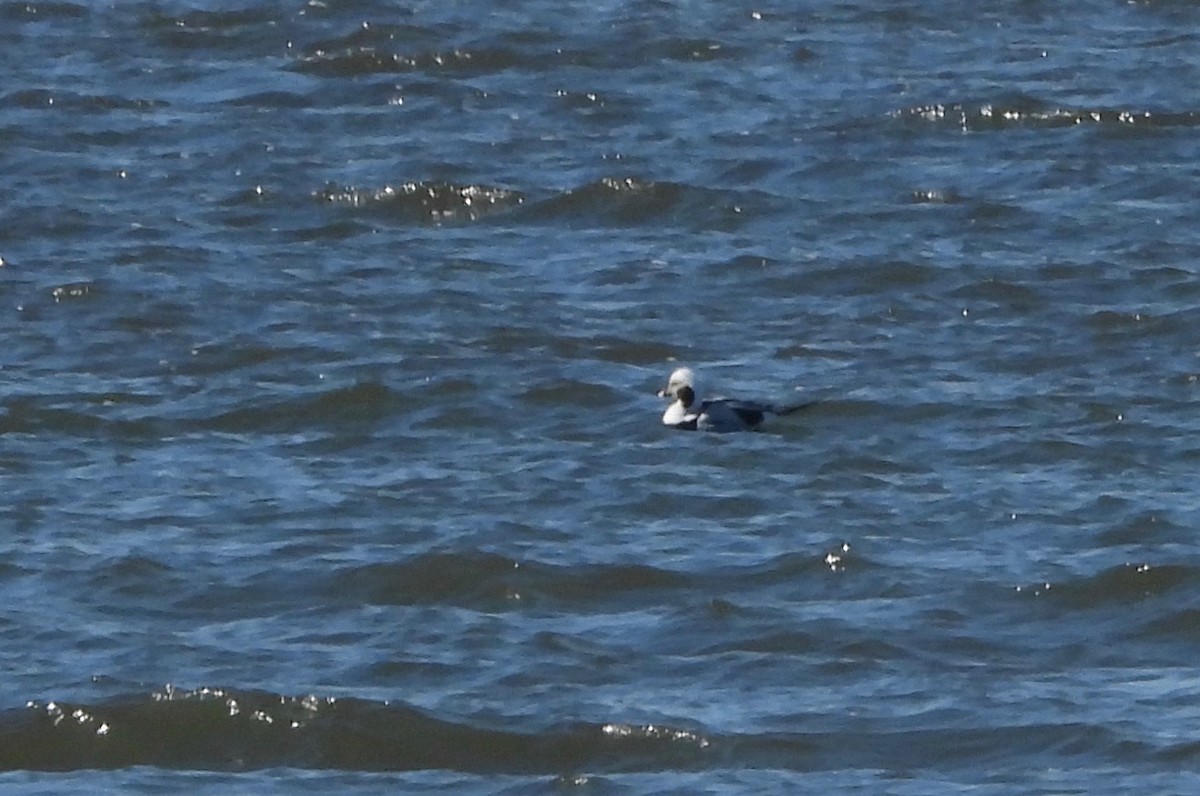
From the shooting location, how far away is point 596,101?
1956 centimetres

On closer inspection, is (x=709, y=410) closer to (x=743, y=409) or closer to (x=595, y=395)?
(x=743, y=409)

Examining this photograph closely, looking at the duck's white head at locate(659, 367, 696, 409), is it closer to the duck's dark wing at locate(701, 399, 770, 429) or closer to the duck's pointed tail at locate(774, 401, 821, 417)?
the duck's dark wing at locate(701, 399, 770, 429)

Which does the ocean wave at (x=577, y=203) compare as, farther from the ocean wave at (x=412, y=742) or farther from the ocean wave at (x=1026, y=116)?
the ocean wave at (x=412, y=742)

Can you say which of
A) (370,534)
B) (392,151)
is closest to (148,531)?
(370,534)

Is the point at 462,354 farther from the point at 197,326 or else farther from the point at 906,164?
the point at 906,164

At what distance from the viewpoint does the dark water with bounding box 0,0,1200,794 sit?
1056cm

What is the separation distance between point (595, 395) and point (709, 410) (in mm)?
940

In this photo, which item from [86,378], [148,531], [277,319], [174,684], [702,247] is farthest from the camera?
[702,247]

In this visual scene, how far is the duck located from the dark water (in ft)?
0.45

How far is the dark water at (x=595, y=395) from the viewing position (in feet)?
34.7

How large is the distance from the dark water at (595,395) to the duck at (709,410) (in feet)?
0.45

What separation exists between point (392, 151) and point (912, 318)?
4.46 meters

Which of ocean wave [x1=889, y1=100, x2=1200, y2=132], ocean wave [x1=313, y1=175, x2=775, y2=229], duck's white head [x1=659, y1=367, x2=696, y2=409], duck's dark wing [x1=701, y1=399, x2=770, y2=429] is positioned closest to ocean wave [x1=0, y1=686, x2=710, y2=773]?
duck's dark wing [x1=701, y1=399, x2=770, y2=429]

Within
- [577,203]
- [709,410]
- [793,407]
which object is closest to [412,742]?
[709,410]
